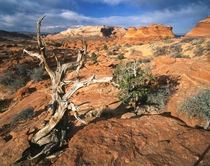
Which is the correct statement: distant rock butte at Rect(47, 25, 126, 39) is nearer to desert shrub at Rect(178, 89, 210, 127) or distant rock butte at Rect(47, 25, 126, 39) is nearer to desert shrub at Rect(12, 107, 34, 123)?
desert shrub at Rect(12, 107, 34, 123)

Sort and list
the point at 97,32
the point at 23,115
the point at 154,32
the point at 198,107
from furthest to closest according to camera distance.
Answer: the point at 97,32 → the point at 154,32 → the point at 23,115 → the point at 198,107

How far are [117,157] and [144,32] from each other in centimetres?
4473

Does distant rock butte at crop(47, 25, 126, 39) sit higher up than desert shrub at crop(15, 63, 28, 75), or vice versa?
distant rock butte at crop(47, 25, 126, 39)

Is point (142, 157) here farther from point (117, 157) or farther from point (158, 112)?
point (158, 112)

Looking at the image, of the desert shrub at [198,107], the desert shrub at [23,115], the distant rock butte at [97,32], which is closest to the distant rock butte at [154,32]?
the desert shrub at [198,107]

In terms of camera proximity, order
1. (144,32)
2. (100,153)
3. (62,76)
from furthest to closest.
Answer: (144,32) → (62,76) → (100,153)

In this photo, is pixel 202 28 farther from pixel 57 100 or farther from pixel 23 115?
pixel 23 115

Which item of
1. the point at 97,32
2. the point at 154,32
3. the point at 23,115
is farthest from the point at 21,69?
the point at 97,32

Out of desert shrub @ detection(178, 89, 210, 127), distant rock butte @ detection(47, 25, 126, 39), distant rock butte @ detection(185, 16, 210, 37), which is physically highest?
distant rock butte @ detection(47, 25, 126, 39)

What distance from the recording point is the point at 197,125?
352cm

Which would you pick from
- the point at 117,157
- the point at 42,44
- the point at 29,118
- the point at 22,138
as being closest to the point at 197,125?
the point at 117,157

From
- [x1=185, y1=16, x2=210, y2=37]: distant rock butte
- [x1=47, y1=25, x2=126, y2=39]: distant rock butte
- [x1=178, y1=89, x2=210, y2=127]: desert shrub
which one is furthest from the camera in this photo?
[x1=47, y1=25, x2=126, y2=39]: distant rock butte

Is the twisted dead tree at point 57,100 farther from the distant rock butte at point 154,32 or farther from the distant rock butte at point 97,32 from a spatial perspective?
the distant rock butte at point 97,32

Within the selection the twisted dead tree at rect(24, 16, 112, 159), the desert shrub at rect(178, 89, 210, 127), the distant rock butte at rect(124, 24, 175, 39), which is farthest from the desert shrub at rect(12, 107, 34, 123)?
the distant rock butte at rect(124, 24, 175, 39)
